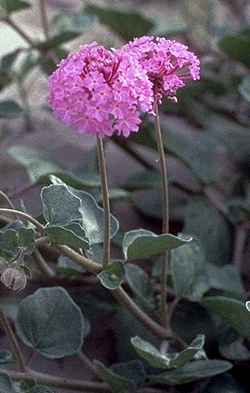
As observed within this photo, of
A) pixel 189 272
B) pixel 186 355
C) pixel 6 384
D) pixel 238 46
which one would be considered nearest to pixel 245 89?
pixel 238 46

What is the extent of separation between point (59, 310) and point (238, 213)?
21.1 inches

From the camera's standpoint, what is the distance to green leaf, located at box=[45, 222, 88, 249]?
41.7 inches

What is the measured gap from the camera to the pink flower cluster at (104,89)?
98 centimetres

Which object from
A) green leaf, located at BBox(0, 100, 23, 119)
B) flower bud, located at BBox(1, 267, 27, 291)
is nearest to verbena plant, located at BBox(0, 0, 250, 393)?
flower bud, located at BBox(1, 267, 27, 291)

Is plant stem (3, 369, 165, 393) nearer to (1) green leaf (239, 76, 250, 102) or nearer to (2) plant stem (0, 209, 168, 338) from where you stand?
(2) plant stem (0, 209, 168, 338)

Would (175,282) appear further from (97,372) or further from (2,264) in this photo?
(2,264)

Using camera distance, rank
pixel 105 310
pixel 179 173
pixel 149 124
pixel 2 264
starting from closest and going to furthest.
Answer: pixel 2 264 < pixel 105 310 < pixel 149 124 < pixel 179 173

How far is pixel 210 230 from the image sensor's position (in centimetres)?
166

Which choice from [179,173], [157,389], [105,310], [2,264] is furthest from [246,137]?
[2,264]

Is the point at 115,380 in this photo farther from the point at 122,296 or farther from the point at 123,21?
the point at 123,21

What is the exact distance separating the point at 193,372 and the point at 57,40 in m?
0.83

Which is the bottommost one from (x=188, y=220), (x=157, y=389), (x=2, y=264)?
(x=157, y=389)

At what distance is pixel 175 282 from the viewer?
136 centimetres

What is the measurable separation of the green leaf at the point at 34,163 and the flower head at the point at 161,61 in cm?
43
